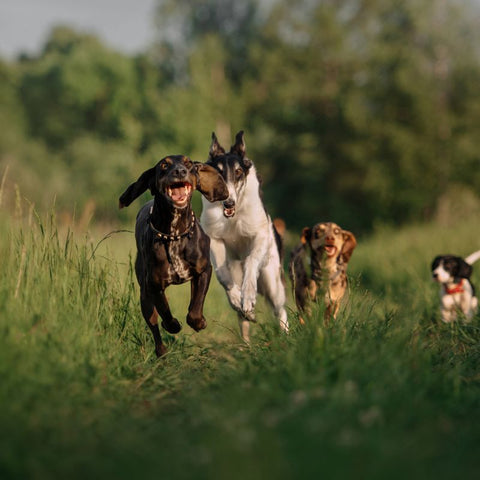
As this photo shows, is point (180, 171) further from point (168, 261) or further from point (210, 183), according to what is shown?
point (168, 261)

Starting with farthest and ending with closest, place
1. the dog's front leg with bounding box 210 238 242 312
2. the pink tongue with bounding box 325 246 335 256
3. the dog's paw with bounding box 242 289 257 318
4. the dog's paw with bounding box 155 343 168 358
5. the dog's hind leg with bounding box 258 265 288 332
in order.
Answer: the pink tongue with bounding box 325 246 335 256, the dog's hind leg with bounding box 258 265 288 332, the dog's front leg with bounding box 210 238 242 312, the dog's paw with bounding box 242 289 257 318, the dog's paw with bounding box 155 343 168 358

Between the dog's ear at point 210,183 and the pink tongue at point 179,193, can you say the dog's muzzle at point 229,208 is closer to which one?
the dog's ear at point 210,183

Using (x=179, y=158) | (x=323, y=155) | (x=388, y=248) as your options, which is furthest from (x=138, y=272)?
(x=323, y=155)

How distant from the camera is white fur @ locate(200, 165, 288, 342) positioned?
21.5ft

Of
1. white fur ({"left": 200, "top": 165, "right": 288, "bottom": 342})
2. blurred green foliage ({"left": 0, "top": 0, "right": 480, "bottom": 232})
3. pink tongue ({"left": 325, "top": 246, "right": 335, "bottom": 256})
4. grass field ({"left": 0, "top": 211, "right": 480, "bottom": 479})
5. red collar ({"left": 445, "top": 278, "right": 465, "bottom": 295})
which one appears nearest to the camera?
grass field ({"left": 0, "top": 211, "right": 480, "bottom": 479})

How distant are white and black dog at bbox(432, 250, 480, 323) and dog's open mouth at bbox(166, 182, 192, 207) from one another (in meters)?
4.55

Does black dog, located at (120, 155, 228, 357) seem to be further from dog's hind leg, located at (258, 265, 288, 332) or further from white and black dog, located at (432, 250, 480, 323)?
white and black dog, located at (432, 250, 480, 323)

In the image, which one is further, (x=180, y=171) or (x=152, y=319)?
(x=152, y=319)

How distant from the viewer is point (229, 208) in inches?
240

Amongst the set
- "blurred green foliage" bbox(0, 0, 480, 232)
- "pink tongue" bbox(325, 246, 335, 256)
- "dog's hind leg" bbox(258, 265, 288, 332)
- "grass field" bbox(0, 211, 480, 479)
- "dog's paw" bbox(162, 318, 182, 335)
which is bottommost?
"grass field" bbox(0, 211, 480, 479)

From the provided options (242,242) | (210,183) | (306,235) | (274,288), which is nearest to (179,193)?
(210,183)

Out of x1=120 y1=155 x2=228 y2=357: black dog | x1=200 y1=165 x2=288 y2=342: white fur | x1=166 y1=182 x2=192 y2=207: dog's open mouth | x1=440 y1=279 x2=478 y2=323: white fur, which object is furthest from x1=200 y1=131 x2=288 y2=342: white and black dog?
x1=440 y1=279 x2=478 y2=323: white fur

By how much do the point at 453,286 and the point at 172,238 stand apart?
468 centimetres

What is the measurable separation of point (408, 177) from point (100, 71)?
2838 centimetres
